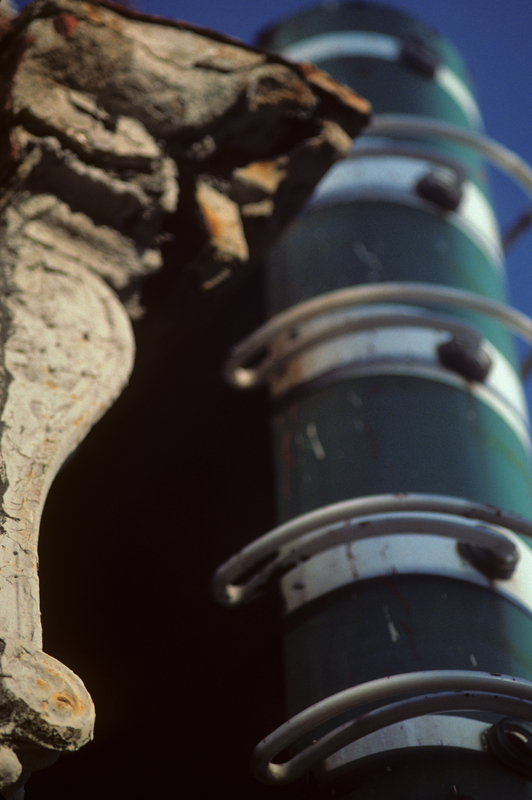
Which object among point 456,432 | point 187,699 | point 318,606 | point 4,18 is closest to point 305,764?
point 318,606

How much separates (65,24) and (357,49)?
146 centimetres

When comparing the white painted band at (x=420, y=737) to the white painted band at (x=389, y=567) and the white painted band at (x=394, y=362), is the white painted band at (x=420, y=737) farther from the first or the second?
the white painted band at (x=394, y=362)

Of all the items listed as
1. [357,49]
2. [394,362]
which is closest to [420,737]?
[394,362]

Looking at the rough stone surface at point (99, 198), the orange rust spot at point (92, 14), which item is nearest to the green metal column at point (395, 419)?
the rough stone surface at point (99, 198)

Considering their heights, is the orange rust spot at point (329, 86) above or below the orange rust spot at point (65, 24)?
above

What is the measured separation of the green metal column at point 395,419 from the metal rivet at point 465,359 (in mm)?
13

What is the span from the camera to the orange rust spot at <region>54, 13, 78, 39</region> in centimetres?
135

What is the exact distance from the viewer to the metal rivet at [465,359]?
1733mm

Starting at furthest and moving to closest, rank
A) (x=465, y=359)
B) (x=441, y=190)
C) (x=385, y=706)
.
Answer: (x=441, y=190) < (x=465, y=359) < (x=385, y=706)

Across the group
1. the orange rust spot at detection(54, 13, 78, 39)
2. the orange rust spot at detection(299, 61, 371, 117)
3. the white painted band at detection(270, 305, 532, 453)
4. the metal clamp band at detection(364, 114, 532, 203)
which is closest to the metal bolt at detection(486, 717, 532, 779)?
the white painted band at detection(270, 305, 532, 453)

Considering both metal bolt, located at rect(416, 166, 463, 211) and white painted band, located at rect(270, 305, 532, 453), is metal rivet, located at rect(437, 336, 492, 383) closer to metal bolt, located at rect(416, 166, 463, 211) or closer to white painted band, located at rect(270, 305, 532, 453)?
white painted band, located at rect(270, 305, 532, 453)

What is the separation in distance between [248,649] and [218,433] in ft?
2.06

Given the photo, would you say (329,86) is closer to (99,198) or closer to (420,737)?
(99,198)

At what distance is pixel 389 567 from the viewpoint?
1.42 metres
